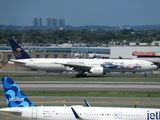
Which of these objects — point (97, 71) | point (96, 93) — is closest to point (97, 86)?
point (96, 93)

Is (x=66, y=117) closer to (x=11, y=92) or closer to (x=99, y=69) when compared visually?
(x=11, y=92)

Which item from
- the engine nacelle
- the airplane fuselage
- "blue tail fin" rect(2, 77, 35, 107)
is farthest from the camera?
the airplane fuselage

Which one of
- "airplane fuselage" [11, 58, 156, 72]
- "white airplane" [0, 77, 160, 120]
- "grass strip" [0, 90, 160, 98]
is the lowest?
"grass strip" [0, 90, 160, 98]

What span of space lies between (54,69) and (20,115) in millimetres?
56221

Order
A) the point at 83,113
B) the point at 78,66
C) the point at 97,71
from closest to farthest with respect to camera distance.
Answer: the point at 83,113, the point at 97,71, the point at 78,66

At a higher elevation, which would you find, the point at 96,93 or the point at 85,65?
the point at 85,65

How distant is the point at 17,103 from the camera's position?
3759 cm

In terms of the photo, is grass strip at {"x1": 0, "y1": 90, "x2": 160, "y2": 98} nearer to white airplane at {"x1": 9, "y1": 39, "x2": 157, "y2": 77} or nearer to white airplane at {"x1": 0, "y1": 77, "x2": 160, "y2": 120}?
white airplane at {"x1": 0, "y1": 77, "x2": 160, "y2": 120}

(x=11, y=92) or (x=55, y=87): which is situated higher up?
(x=11, y=92)

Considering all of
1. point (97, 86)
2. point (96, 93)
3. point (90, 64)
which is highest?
point (90, 64)

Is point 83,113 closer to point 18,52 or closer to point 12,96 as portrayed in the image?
point 12,96

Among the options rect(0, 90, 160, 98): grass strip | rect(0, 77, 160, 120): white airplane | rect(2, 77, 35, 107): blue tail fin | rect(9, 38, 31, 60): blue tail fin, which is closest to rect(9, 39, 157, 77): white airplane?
rect(9, 38, 31, 60): blue tail fin

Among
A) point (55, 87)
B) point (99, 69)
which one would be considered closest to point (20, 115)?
point (55, 87)

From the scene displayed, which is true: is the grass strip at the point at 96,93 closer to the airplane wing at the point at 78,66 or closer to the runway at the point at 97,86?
the runway at the point at 97,86
